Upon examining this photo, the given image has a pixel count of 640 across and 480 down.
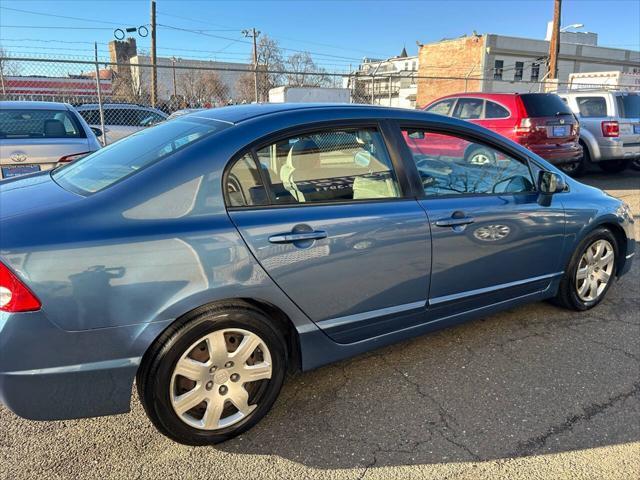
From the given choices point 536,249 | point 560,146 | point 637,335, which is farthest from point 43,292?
point 560,146

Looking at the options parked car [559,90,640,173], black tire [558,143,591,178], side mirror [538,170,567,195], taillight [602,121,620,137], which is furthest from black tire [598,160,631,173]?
side mirror [538,170,567,195]

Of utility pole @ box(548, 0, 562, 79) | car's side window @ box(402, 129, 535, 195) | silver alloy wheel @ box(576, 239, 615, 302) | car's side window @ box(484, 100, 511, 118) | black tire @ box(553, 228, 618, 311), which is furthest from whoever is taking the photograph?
utility pole @ box(548, 0, 562, 79)

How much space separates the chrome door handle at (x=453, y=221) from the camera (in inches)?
112

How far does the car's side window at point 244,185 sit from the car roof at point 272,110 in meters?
0.30

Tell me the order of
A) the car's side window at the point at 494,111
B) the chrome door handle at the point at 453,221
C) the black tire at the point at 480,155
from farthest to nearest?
1. the car's side window at the point at 494,111
2. the black tire at the point at 480,155
3. the chrome door handle at the point at 453,221

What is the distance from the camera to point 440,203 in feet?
9.52

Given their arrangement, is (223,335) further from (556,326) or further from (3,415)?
(556,326)

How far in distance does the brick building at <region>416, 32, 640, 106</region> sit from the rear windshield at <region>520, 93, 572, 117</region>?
28169 millimetres

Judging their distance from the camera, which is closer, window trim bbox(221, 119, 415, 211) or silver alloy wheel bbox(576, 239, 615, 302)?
window trim bbox(221, 119, 415, 211)

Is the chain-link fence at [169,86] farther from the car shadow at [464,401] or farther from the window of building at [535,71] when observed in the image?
the car shadow at [464,401]

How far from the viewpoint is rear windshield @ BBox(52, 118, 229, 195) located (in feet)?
7.70

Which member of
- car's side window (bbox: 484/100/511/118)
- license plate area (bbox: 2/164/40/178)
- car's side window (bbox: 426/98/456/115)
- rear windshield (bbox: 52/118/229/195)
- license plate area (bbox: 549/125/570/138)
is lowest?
license plate area (bbox: 2/164/40/178)

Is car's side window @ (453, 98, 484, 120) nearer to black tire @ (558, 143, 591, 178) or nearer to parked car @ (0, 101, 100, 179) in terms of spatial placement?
black tire @ (558, 143, 591, 178)

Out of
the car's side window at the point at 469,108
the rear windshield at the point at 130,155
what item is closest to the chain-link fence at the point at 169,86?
the car's side window at the point at 469,108
